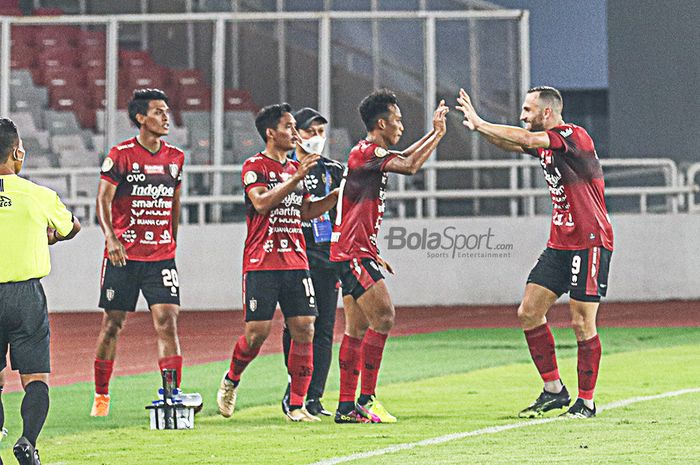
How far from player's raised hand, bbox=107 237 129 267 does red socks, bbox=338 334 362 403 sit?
1645mm

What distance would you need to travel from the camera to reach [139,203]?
34.6 feet

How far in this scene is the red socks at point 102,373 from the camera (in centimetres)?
1073

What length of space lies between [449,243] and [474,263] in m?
0.49

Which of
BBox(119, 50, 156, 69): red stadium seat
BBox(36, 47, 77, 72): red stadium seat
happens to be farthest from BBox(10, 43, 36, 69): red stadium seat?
BBox(119, 50, 156, 69): red stadium seat

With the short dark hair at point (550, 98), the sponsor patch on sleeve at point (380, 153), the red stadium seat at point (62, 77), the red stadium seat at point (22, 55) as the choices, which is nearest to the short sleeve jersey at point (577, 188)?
the short dark hair at point (550, 98)

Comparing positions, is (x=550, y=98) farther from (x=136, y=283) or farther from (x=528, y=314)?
(x=136, y=283)

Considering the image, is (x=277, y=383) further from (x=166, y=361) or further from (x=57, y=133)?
(x=57, y=133)

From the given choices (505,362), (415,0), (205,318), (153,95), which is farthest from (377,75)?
(153,95)

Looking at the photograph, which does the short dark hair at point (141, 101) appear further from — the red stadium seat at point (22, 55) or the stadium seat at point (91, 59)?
the red stadium seat at point (22, 55)

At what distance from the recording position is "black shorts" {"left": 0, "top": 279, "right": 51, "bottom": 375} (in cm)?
767

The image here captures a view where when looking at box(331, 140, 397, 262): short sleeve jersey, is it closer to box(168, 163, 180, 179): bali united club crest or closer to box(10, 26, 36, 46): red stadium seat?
box(168, 163, 180, 179): bali united club crest

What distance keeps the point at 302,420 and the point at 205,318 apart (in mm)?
11771

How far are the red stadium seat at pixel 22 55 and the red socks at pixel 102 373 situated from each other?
17927mm

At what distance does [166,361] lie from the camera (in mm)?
10266
